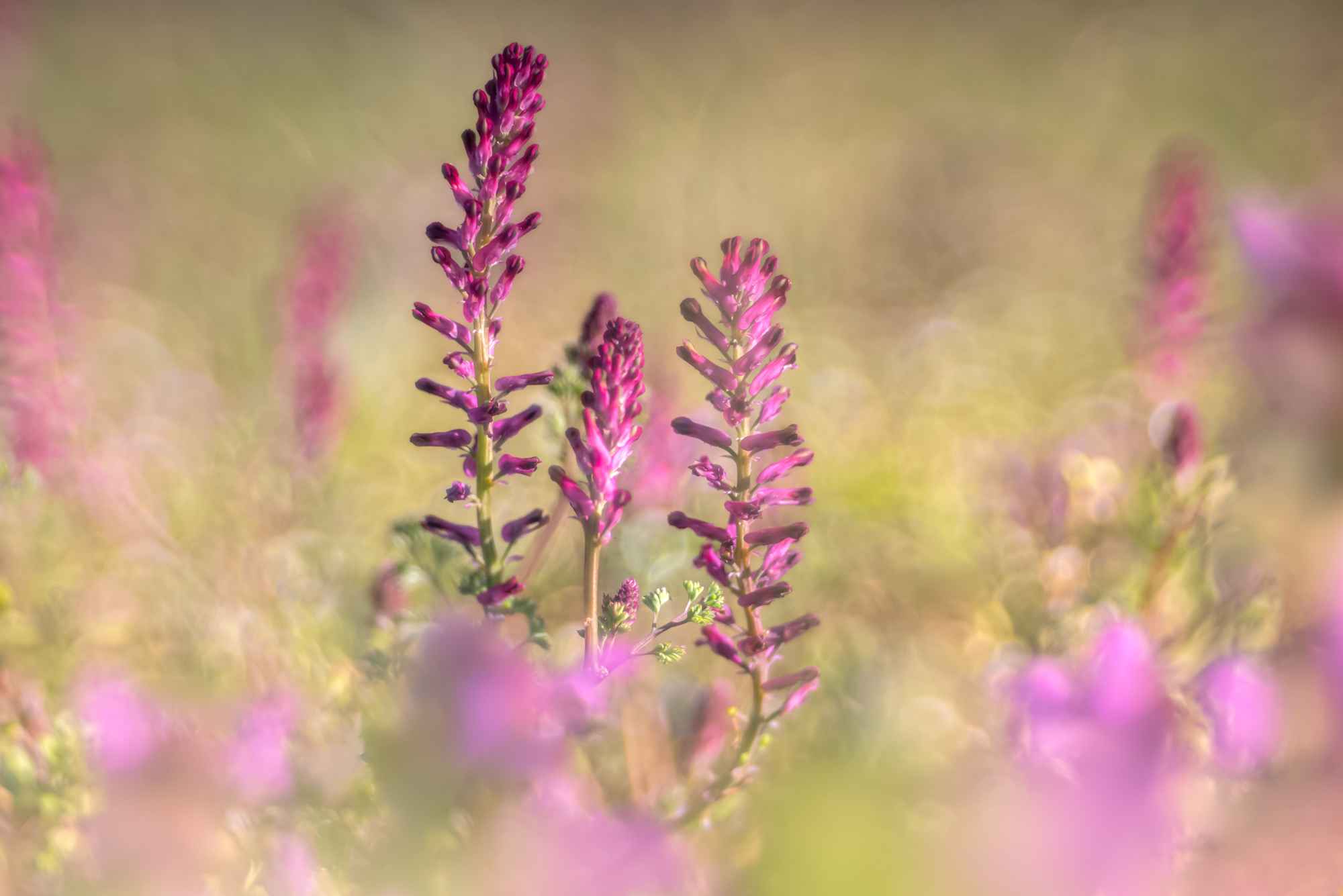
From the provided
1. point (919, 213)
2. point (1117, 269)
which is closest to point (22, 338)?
point (919, 213)

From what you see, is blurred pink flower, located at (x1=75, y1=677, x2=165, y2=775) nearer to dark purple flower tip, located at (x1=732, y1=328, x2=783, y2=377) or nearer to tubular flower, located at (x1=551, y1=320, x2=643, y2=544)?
tubular flower, located at (x1=551, y1=320, x2=643, y2=544)

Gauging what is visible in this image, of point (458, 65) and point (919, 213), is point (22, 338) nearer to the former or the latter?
point (919, 213)

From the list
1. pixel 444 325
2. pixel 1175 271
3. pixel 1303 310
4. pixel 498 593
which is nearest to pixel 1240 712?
pixel 1303 310

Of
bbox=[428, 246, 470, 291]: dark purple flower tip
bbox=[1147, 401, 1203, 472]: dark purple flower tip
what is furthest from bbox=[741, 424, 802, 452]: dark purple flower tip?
bbox=[1147, 401, 1203, 472]: dark purple flower tip

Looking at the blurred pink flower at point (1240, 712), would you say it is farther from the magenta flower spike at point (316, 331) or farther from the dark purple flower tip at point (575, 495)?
the magenta flower spike at point (316, 331)

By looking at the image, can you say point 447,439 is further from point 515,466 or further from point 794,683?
point 794,683
